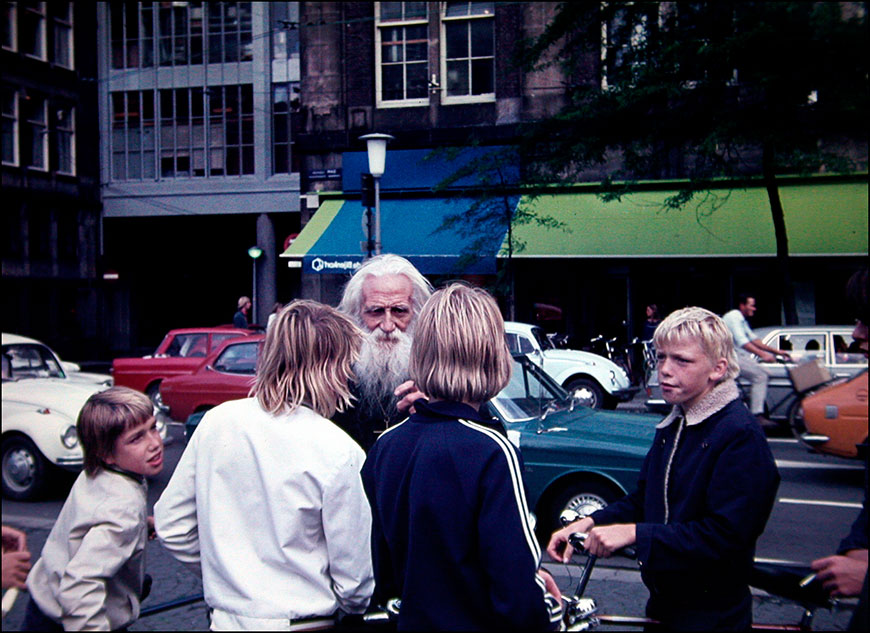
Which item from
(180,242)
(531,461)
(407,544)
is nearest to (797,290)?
(407,544)

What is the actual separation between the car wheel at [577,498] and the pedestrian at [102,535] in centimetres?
392

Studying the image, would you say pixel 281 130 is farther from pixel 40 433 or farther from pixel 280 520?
pixel 280 520

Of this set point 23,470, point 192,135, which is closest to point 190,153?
point 192,135

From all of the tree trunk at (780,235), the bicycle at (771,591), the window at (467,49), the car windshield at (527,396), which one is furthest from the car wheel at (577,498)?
the bicycle at (771,591)

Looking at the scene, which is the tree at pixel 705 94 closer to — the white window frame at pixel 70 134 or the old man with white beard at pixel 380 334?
the old man with white beard at pixel 380 334

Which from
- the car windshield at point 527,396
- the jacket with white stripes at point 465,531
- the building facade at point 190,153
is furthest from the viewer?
the car windshield at point 527,396

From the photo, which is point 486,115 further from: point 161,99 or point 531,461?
point 161,99

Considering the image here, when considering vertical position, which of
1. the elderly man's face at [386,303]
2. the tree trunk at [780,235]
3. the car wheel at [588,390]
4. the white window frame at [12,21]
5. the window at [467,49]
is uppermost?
Answer: the window at [467,49]

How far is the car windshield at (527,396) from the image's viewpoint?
6.47 m

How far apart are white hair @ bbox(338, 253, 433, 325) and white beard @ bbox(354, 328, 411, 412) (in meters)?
0.16

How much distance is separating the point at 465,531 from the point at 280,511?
0.57 metres

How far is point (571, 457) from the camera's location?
19.9 ft

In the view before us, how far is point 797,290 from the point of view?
A: 129 inches

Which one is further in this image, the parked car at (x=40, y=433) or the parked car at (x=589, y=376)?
the parked car at (x=589, y=376)
